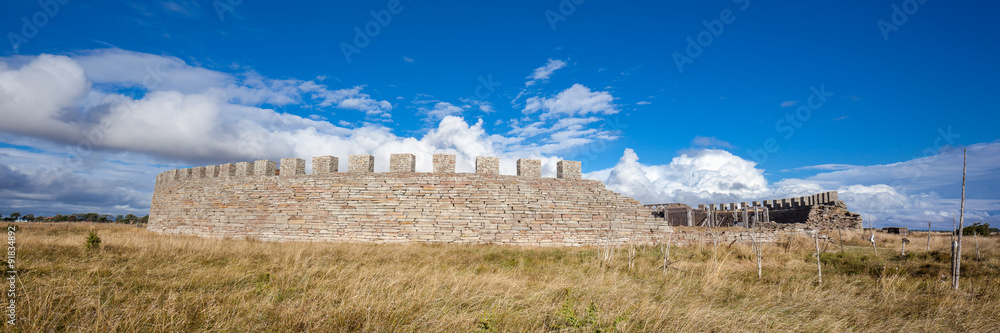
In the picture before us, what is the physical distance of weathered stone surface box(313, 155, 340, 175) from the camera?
15.4 metres

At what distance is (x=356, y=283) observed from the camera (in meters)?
5.10

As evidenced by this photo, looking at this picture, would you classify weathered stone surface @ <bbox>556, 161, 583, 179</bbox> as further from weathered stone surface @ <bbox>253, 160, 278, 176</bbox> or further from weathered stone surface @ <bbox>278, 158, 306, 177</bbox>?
weathered stone surface @ <bbox>253, 160, 278, 176</bbox>

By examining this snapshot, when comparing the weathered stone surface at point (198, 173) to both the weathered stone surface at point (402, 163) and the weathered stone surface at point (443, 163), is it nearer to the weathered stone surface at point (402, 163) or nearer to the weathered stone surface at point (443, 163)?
the weathered stone surface at point (402, 163)

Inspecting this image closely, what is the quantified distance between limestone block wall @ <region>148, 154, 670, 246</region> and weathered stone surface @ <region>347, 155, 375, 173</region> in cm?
4

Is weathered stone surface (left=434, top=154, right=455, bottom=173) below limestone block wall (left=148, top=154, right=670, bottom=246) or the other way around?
the other way around

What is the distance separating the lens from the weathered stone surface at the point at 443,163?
1475 cm

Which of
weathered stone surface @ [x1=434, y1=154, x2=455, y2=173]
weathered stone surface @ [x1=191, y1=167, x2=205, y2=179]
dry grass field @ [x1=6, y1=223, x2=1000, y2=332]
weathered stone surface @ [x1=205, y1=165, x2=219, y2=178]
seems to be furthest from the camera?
weathered stone surface @ [x1=191, y1=167, x2=205, y2=179]

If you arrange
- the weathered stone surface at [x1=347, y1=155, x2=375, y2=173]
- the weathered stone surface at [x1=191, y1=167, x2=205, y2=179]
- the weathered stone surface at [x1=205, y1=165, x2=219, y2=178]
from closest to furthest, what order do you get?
the weathered stone surface at [x1=347, y1=155, x2=375, y2=173] → the weathered stone surface at [x1=205, y1=165, x2=219, y2=178] → the weathered stone surface at [x1=191, y1=167, x2=205, y2=179]

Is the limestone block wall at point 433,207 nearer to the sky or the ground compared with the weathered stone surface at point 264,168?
nearer to the ground

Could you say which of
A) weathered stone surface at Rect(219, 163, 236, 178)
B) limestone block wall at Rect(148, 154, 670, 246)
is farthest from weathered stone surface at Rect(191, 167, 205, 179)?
limestone block wall at Rect(148, 154, 670, 246)

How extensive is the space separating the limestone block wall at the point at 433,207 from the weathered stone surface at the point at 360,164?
4cm

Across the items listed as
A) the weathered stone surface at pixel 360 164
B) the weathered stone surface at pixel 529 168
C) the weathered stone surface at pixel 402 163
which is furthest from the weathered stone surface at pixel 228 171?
the weathered stone surface at pixel 529 168

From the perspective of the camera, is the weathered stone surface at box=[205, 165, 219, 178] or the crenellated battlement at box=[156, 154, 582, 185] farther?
the weathered stone surface at box=[205, 165, 219, 178]

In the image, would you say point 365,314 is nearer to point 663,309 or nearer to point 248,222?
point 663,309
